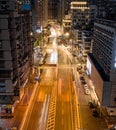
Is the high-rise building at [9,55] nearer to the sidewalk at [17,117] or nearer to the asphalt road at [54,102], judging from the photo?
the sidewalk at [17,117]

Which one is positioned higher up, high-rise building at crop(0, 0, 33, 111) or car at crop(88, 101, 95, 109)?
high-rise building at crop(0, 0, 33, 111)

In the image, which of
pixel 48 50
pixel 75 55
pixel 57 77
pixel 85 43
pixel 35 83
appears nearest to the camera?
pixel 35 83

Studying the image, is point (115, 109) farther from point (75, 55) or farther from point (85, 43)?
point (75, 55)

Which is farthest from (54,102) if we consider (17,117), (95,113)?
(17,117)

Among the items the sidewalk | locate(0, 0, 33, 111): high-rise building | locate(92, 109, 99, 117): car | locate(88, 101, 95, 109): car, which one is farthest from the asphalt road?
locate(0, 0, 33, 111): high-rise building

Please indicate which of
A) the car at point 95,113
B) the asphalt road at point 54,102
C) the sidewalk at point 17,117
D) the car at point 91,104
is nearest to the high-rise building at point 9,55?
the sidewalk at point 17,117

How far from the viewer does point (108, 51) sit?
67.8 m

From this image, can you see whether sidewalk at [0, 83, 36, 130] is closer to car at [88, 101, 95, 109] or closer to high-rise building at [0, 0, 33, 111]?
high-rise building at [0, 0, 33, 111]

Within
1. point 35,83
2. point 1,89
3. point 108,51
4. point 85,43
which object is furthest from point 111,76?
point 85,43

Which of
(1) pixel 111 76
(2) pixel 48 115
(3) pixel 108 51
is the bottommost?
(2) pixel 48 115

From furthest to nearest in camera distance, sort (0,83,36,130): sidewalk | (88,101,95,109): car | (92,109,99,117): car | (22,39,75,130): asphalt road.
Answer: (88,101,95,109): car
(92,109,99,117): car
(22,39,75,130): asphalt road
(0,83,36,130): sidewalk

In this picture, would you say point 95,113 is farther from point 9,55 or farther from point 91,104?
point 9,55

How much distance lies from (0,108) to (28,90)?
787 inches

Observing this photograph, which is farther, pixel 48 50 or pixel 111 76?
pixel 48 50
